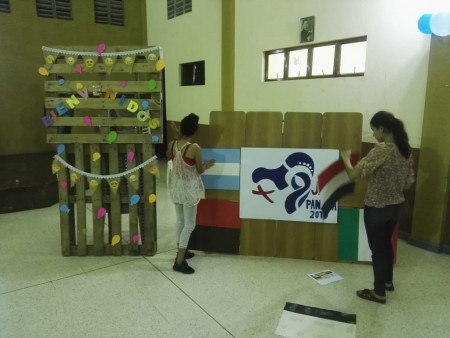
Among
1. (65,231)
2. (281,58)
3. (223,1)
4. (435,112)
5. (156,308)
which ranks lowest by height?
(156,308)

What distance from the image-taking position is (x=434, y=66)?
3303 mm

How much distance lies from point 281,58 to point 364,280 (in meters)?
3.36

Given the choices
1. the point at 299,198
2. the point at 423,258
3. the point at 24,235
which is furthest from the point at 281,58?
the point at 24,235

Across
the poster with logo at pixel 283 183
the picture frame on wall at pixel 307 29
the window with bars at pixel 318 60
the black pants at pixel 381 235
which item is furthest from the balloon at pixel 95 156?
the picture frame on wall at pixel 307 29

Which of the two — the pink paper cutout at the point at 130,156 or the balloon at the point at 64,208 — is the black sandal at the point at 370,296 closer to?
the pink paper cutout at the point at 130,156

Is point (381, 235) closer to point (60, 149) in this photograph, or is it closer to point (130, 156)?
point (130, 156)

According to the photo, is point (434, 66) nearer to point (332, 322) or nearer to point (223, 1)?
point (332, 322)

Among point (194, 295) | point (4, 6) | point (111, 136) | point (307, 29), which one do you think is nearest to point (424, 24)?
point (307, 29)

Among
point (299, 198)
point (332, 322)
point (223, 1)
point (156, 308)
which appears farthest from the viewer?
point (223, 1)

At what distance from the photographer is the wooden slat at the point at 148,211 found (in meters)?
3.19

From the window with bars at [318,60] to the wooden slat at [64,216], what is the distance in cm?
324

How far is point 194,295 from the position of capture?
2.67 metres

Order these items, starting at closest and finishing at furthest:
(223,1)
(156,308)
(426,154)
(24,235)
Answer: (156,308) → (426,154) → (24,235) → (223,1)

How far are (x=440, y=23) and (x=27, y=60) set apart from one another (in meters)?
6.68
